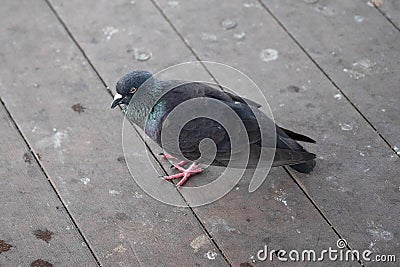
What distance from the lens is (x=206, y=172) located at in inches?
143

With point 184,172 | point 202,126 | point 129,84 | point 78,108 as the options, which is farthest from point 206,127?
point 78,108

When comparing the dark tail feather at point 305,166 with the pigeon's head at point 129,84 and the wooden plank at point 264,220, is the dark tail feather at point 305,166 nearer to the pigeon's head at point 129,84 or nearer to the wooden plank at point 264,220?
the wooden plank at point 264,220

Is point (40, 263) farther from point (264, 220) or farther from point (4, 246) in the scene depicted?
point (264, 220)

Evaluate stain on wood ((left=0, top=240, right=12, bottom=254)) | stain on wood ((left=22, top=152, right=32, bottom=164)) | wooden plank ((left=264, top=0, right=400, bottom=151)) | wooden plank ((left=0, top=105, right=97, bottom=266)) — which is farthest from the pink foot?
wooden plank ((left=264, top=0, right=400, bottom=151))

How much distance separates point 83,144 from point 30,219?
507 mm

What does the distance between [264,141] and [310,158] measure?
→ 9.4 inches

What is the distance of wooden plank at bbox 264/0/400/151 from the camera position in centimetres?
380

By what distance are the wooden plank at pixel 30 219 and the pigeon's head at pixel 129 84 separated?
1.91 ft

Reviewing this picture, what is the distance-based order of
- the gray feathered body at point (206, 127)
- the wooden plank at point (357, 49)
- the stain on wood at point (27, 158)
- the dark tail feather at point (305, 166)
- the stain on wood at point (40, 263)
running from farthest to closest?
1. the wooden plank at point (357, 49)
2. the stain on wood at point (27, 158)
3. the dark tail feather at point (305, 166)
4. the gray feathered body at point (206, 127)
5. the stain on wood at point (40, 263)

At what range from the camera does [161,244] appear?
3.30 m

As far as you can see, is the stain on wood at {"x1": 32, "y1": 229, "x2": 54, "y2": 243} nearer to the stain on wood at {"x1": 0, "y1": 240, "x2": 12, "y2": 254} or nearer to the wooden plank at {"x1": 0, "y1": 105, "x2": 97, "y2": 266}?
the wooden plank at {"x1": 0, "y1": 105, "x2": 97, "y2": 266}

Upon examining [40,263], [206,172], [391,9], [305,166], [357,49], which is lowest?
[40,263]

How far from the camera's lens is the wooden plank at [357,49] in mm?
3805

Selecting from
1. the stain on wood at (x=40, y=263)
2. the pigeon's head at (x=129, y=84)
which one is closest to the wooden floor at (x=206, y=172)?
the stain on wood at (x=40, y=263)
